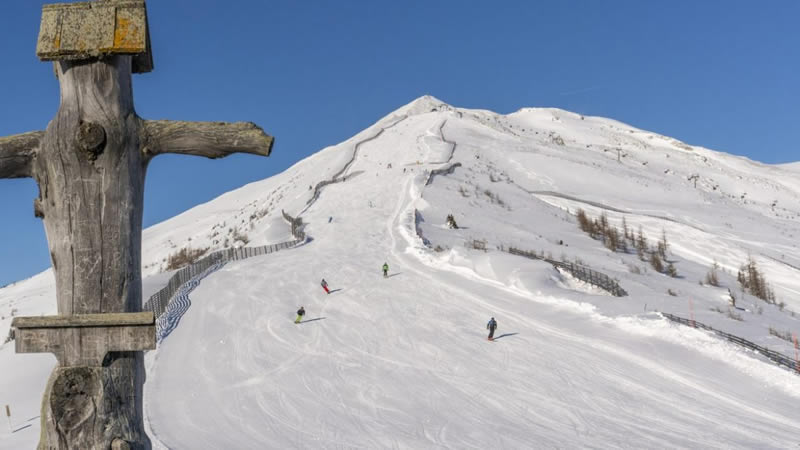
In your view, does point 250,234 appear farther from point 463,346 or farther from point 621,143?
point 621,143

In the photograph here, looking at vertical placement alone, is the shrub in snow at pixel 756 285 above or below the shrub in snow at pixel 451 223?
below

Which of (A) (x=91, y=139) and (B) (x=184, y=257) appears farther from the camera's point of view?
(B) (x=184, y=257)

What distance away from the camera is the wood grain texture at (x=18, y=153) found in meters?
2.80

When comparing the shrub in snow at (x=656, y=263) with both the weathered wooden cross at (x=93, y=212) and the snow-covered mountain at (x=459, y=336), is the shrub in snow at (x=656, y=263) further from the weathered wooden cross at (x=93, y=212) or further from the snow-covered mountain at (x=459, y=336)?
the weathered wooden cross at (x=93, y=212)

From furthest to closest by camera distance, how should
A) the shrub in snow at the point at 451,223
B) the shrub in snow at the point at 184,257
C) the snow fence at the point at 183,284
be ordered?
the shrub in snow at the point at 184,257
the shrub in snow at the point at 451,223
the snow fence at the point at 183,284

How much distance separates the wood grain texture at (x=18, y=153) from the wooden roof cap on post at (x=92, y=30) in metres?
0.36

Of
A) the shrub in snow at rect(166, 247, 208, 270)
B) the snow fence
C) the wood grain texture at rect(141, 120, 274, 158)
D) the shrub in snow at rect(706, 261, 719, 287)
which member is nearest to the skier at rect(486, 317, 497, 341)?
the snow fence

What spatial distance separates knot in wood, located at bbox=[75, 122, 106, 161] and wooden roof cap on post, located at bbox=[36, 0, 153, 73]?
31 cm

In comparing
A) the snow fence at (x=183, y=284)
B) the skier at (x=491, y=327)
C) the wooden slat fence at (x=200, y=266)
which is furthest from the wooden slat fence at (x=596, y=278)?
the snow fence at (x=183, y=284)

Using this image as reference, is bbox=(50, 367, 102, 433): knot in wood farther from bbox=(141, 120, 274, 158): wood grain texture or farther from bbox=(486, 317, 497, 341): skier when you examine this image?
bbox=(486, 317, 497, 341): skier

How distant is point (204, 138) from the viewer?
2930 millimetres

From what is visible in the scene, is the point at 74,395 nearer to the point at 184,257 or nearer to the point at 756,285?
the point at 756,285

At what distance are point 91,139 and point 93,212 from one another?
307 mm

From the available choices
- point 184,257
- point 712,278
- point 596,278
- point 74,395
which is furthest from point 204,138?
point 184,257
